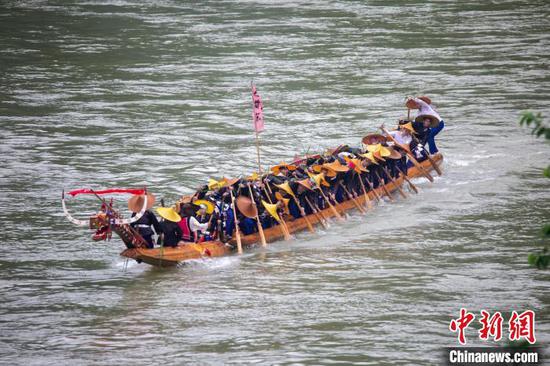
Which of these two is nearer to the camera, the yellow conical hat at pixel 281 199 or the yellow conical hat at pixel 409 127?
the yellow conical hat at pixel 281 199

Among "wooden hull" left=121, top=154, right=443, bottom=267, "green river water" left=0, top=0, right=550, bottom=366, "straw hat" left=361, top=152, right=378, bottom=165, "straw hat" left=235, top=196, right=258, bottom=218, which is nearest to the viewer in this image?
"green river water" left=0, top=0, right=550, bottom=366

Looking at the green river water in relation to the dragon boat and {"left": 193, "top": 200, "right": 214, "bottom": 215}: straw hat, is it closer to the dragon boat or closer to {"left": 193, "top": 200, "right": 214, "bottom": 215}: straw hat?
the dragon boat

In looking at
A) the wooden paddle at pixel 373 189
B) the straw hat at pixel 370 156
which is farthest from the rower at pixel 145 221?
the wooden paddle at pixel 373 189

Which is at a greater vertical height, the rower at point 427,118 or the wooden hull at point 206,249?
the rower at point 427,118

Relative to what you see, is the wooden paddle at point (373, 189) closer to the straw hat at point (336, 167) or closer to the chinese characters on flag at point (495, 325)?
the straw hat at point (336, 167)

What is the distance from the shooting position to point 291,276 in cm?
1711

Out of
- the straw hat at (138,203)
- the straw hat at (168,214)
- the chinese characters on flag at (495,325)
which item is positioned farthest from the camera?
the straw hat at (168,214)

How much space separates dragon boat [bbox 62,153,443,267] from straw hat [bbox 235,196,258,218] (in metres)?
0.45

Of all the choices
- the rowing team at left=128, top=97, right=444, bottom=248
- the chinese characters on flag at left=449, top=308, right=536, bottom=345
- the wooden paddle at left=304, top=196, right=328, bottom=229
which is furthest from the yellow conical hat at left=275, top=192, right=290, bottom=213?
the chinese characters on flag at left=449, top=308, right=536, bottom=345

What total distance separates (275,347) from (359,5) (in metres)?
28.8

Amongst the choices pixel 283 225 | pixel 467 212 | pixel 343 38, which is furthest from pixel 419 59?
pixel 283 225

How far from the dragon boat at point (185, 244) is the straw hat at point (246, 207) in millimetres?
453

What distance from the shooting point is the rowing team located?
676 inches

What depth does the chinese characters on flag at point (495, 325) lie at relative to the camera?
43.5ft
